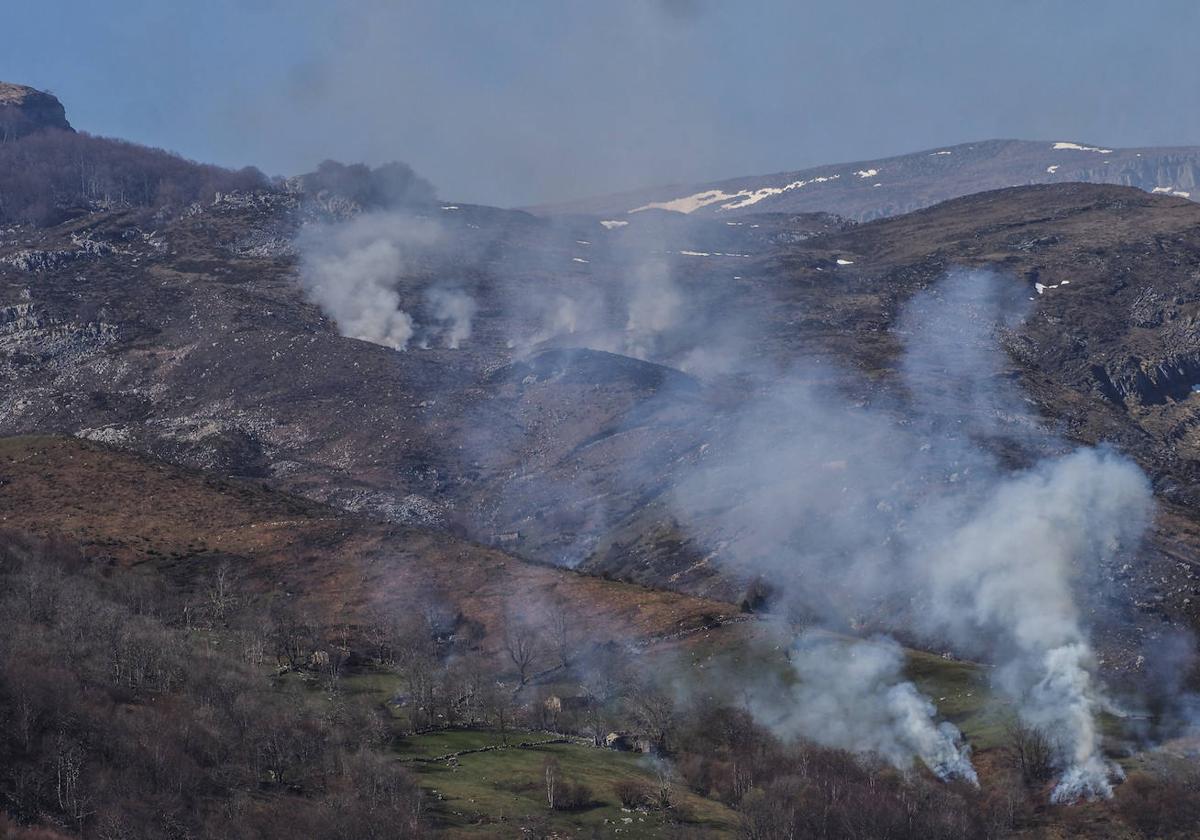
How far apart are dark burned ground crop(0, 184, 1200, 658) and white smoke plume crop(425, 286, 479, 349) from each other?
2005mm

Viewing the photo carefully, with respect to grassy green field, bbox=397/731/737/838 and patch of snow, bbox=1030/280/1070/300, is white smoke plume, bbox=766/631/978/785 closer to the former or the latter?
grassy green field, bbox=397/731/737/838

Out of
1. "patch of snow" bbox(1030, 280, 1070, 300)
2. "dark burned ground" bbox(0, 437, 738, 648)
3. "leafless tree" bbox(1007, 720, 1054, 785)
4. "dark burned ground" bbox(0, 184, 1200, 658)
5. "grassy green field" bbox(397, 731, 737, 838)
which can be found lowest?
"grassy green field" bbox(397, 731, 737, 838)

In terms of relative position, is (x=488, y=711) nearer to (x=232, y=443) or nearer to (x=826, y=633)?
(x=826, y=633)

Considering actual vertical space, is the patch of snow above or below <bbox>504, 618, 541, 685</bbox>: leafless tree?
above

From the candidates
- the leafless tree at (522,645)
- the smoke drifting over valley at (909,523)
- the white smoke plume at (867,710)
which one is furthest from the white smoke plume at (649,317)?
the white smoke plume at (867,710)

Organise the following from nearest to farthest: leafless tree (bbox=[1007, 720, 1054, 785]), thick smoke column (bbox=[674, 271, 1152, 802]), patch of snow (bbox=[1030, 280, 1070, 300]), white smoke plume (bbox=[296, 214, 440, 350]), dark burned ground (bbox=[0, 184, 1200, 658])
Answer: leafless tree (bbox=[1007, 720, 1054, 785])
thick smoke column (bbox=[674, 271, 1152, 802])
dark burned ground (bbox=[0, 184, 1200, 658])
white smoke plume (bbox=[296, 214, 440, 350])
patch of snow (bbox=[1030, 280, 1070, 300])

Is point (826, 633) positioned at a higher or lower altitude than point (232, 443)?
lower

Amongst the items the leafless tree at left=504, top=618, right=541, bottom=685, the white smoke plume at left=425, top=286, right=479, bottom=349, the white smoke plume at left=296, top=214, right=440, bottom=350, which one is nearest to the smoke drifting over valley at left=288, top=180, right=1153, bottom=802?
the leafless tree at left=504, top=618, right=541, bottom=685

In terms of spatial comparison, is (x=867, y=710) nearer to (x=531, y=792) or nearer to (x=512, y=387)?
(x=531, y=792)

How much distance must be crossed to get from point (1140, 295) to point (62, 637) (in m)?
158

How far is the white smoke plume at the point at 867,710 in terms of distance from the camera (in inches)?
2589

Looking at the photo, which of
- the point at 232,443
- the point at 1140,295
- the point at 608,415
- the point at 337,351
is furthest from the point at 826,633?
the point at 1140,295

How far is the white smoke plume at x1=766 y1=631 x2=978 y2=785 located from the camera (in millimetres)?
65750

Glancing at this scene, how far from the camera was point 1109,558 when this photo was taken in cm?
8150
